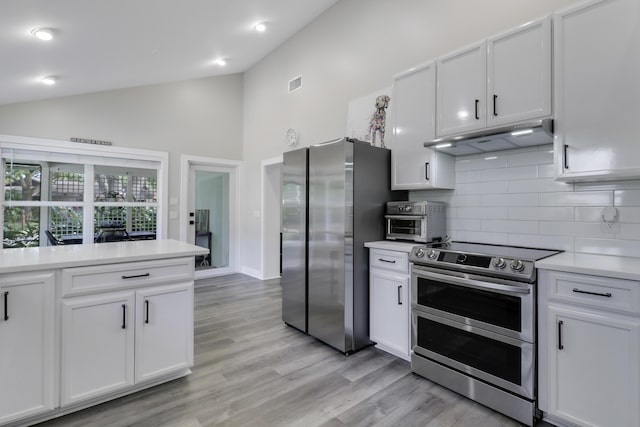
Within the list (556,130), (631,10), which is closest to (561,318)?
(556,130)

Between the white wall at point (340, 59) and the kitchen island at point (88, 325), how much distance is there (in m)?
2.79

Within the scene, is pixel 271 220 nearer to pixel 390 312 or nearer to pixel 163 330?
pixel 390 312

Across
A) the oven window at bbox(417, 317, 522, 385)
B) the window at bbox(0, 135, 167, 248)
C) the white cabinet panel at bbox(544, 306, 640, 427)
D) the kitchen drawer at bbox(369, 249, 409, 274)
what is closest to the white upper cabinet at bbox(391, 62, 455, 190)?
the kitchen drawer at bbox(369, 249, 409, 274)

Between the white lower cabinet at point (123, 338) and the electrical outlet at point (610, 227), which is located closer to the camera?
the white lower cabinet at point (123, 338)

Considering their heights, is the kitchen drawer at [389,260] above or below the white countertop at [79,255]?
below

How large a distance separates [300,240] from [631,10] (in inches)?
112

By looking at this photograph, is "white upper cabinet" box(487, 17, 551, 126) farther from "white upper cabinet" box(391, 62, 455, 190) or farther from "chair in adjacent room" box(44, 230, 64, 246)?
"chair in adjacent room" box(44, 230, 64, 246)

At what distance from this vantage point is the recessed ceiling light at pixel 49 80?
11.3 ft

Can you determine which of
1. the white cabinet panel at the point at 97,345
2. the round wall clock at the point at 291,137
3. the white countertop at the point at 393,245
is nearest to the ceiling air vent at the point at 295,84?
the round wall clock at the point at 291,137

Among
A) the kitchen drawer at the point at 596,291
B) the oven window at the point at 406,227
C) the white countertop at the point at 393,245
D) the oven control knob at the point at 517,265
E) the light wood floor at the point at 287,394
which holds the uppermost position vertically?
the oven window at the point at 406,227

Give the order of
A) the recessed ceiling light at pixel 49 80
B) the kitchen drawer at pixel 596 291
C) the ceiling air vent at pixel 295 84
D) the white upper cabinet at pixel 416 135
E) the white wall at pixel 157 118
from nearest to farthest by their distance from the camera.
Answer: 1. the kitchen drawer at pixel 596 291
2. the white upper cabinet at pixel 416 135
3. the recessed ceiling light at pixel 49 80
4. the white wall at pixel 157 118
5. the ceiling air vent at pixel 295 84

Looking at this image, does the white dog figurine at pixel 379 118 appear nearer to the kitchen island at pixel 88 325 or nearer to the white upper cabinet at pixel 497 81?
the white upper cabinet at pixel 497 81

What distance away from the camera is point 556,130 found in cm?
204

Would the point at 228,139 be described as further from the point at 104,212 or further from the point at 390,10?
the point at 390,10
